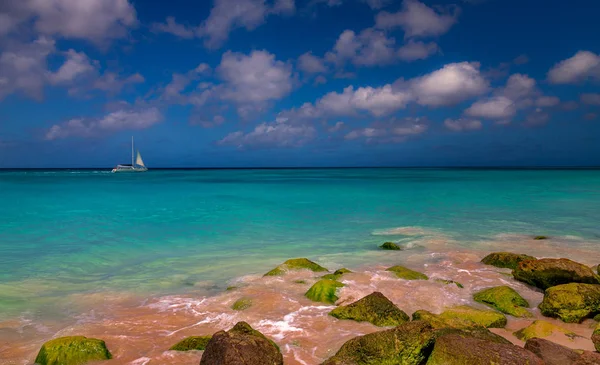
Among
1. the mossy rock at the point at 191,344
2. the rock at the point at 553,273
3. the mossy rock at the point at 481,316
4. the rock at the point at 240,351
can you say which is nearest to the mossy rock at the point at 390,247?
the rock at the point at 553,273

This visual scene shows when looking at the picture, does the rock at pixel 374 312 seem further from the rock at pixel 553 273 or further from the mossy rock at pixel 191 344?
the rock at pixel 553 273

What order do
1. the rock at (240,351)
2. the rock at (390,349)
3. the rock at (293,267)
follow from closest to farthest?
the rock at (240,351) → the rock at (390,349) → the rock at (293,267)

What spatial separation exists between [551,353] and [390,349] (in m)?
1.81

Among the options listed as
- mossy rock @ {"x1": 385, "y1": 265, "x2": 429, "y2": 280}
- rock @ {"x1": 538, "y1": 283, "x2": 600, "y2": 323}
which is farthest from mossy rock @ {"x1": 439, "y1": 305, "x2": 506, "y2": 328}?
mossy rock @ {"x1": 385, "y1": 265, "x2": 429, "y2": 280}

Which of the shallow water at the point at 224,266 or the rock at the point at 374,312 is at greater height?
the rock at the point at 374,312

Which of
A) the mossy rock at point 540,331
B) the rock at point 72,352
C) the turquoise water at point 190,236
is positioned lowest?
the turquoise water at point 190,236

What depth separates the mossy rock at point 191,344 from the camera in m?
5.22

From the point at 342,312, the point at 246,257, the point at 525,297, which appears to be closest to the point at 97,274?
the point at 246,257

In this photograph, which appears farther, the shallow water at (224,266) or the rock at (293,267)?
the rock at (293,267)

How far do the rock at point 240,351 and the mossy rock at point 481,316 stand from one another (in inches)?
116

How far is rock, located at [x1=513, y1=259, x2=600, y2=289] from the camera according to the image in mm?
7141

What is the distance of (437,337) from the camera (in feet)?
15.2

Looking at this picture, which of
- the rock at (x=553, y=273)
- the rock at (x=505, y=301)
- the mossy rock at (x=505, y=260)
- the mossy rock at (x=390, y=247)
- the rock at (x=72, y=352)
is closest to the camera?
the rock at (x=72, y=352)

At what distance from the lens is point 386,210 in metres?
23.9
